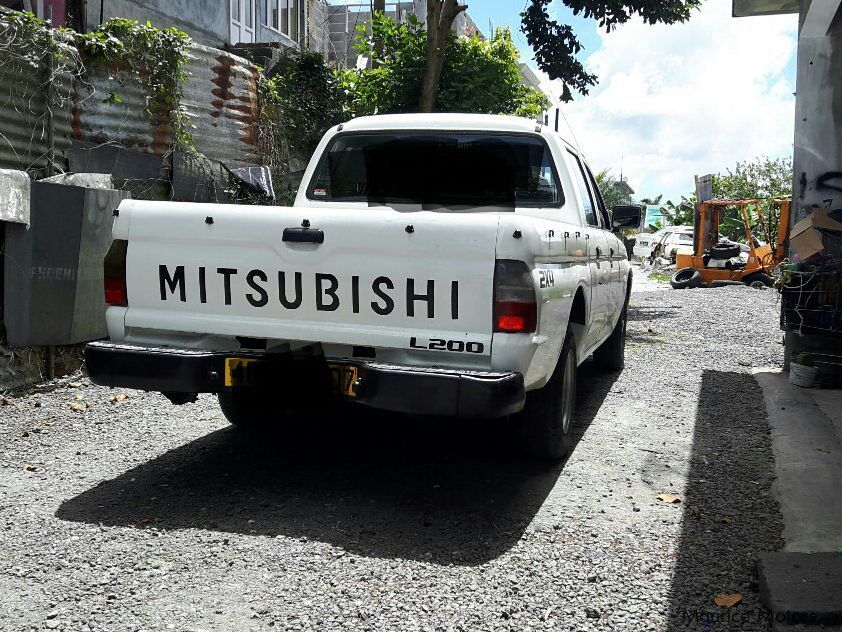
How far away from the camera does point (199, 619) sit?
311cm

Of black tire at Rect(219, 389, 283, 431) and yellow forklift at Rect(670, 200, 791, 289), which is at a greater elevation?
yellow forklift at Rect(670, 200, 791, 289)

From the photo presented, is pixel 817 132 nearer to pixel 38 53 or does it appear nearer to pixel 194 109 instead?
pixel 194 109

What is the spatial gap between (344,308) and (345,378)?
1.09 ft

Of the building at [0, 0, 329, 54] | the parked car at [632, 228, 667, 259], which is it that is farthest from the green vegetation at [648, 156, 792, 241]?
the building at [0, 0, 329, 54]

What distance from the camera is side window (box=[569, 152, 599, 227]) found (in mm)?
6046

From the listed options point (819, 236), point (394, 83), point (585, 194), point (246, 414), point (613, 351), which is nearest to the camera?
point (246, 414)

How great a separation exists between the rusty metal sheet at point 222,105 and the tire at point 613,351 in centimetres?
526

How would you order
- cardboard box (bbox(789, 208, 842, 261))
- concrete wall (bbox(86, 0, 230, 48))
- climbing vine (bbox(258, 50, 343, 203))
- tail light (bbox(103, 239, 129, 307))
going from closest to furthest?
tail light (bbox(103, 239, 129, 307)) < cardboard box (bbox(789, 208, 842, 261)) < climbing vine (bbox(258, 50, 343, 203)) < concrete wall (bbox(86, 0, 230, 48))

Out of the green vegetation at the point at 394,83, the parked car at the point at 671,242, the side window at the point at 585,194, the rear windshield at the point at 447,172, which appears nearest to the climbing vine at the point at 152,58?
the green vegetation at the point at 394,83

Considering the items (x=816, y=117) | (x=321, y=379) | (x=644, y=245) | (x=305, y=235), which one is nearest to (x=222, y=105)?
(x=816, y=117)

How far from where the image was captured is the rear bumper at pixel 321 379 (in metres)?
3.87

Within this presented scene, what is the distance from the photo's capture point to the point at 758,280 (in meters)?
23.3

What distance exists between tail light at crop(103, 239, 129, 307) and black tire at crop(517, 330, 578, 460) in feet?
7.16

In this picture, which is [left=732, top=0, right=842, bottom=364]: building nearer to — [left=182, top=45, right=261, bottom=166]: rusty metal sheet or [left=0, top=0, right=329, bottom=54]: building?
[left=182, top=45, right=261, bottom=166]: rusty metal sheet
